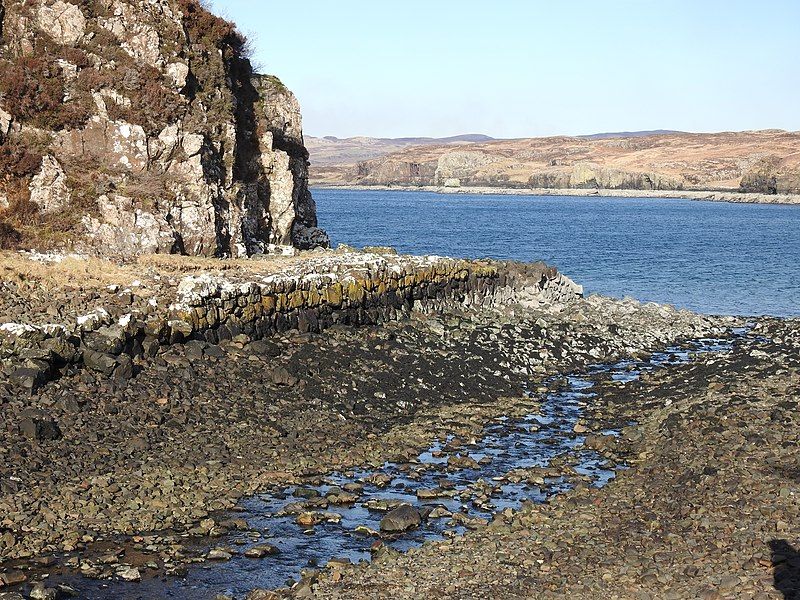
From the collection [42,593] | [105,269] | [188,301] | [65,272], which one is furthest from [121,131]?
[42,593]

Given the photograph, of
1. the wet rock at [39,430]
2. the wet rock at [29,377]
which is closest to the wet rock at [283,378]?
the wet rock at [29,377]

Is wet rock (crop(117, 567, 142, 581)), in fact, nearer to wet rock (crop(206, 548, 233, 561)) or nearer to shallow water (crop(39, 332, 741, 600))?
shallow water (crop(39, 332, 741, 600))

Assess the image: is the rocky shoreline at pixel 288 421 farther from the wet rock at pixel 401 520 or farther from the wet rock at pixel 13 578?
the wet rock at pixel 401 520

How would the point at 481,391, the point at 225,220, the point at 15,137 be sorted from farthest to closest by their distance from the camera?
the point at 225,220, the point at 15,137, the point at 481,391

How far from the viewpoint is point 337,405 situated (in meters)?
20.3

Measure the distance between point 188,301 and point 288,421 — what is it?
14.7 ft

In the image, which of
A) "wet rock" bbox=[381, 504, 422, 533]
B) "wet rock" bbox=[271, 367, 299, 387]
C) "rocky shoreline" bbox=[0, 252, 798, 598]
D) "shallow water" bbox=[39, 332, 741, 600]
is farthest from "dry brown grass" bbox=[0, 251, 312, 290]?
Result: "wet rock" bbox=[381, 504, 422, 533]

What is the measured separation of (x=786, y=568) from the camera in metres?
11.8

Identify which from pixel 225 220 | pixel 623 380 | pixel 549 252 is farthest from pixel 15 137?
pixel 549 252

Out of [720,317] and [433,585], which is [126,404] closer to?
[433,585]

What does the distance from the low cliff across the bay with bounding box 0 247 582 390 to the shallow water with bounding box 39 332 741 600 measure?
5.81m

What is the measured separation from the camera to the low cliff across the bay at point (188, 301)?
18688 millimetres

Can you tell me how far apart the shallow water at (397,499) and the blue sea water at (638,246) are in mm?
22676

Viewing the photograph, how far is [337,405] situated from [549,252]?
4654cm
